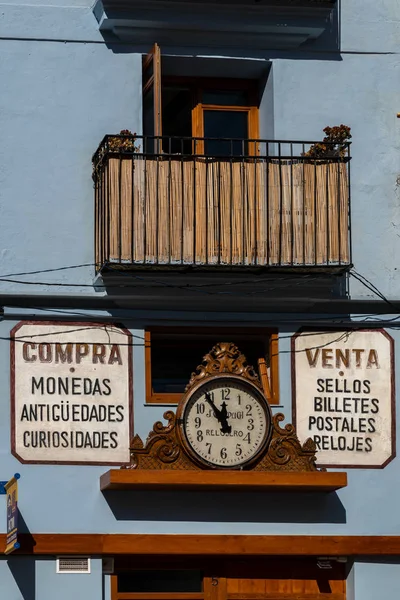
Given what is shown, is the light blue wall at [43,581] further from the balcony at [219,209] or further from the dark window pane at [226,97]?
the dark window pane at [226,97]

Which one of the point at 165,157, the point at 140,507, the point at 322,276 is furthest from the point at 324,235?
the point at 140,507

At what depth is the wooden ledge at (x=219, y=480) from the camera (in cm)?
2356

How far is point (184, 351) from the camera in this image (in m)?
24.9

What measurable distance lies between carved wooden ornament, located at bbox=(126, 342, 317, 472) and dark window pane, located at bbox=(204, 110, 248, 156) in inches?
99.0

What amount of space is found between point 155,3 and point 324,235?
131 inches

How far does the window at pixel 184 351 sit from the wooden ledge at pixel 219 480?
1.12 metres

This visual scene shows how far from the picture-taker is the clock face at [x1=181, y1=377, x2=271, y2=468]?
24.0m

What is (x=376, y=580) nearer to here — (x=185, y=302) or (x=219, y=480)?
(x=219, y=480)

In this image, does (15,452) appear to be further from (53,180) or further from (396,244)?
(396,244)

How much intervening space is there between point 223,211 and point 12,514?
4163mm

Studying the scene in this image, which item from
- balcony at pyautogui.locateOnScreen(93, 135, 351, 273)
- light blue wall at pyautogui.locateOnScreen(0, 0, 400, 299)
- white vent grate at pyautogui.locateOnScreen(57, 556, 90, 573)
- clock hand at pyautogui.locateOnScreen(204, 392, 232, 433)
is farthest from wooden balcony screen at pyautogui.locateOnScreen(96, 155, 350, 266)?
white vent grate at pyautogui.locateOnScreen(57, 556, 90, 573)

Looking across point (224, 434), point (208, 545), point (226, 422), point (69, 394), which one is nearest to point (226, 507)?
point (208, 545)

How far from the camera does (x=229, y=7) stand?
2508 cm

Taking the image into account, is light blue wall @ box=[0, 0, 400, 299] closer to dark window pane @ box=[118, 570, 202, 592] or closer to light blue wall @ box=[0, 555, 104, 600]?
light blue wall @ box=[0, 555, 104, 600]
